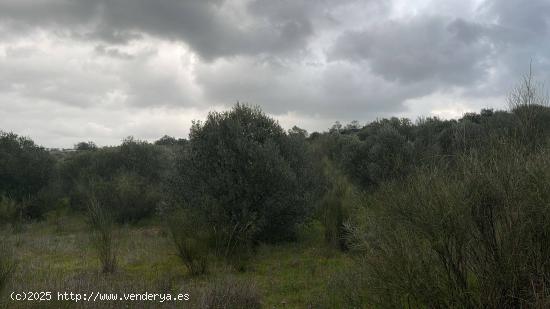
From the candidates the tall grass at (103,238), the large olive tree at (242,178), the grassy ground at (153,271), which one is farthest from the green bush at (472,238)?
the large olive tree at (242,178)

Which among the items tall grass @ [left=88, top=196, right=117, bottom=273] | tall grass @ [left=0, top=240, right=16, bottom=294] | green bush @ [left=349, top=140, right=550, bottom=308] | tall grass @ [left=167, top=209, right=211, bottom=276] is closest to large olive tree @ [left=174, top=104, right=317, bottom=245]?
tall grass @ [left=167, top=209, right=211, bottom=276]

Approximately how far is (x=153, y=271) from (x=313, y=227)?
8.67 m

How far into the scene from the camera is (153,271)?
10.9 metres

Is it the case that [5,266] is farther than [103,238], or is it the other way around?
[103,238]

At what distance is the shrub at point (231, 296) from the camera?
6879 mm

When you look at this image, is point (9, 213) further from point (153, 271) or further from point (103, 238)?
point (153, 271)

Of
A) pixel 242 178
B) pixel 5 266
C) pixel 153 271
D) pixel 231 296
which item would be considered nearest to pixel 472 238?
pixel 231 296

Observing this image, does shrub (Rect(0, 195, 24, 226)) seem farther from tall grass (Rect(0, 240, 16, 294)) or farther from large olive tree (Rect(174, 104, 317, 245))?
tall grass (Rect(0, 240, 16, 294))

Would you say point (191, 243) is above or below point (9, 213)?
below

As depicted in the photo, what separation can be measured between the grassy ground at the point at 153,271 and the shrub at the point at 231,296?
0.27 m

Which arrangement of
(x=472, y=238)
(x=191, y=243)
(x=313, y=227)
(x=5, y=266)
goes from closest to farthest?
(x=472, y=238) → (x=5, y=266) → (x=191, y=243) → (x=313, y=227)

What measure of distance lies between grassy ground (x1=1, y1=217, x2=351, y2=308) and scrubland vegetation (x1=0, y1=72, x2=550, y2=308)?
54mm

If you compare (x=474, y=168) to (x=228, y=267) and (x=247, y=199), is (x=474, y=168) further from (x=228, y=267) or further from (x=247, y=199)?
(x=247, y=199)

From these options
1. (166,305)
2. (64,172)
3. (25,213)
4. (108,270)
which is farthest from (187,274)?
(64,172)
